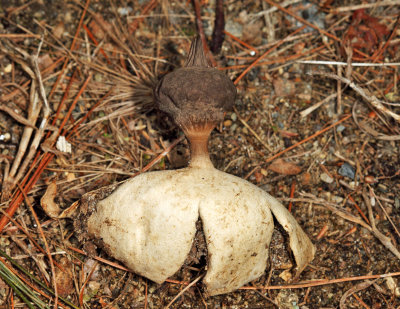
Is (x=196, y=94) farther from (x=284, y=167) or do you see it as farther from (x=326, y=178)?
(x=326, y=178)

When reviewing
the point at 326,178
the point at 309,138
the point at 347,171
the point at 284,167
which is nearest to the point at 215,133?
the point at 284,167

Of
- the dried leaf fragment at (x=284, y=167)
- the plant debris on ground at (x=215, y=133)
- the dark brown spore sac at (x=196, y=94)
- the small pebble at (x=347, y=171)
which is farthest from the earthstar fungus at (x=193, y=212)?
the small pebble at (x=347, y=171)

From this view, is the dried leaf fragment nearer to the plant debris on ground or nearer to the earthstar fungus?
the plant debris on ground

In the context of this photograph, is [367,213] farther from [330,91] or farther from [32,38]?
[32,38]

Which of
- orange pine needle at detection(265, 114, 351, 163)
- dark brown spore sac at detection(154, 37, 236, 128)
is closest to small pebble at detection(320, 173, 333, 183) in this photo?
orange pine needle at detection(265, 114, 351, 163)

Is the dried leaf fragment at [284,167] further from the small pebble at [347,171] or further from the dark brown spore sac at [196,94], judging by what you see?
the dark brown spore sac at [196,94]

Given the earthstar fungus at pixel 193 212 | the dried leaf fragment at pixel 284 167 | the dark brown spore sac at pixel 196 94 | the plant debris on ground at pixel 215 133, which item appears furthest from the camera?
the dried leaf fragment at pixel 284 167

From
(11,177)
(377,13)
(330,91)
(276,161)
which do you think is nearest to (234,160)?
(276,161)
